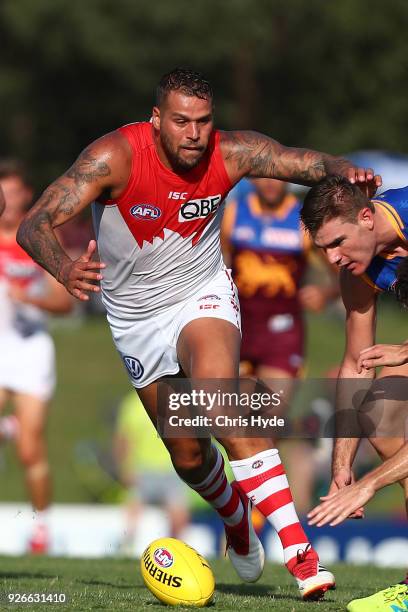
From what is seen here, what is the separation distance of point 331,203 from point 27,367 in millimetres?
5825

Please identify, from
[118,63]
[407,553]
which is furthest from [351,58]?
[407,553]

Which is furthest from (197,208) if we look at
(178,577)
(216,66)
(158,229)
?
(216,66)

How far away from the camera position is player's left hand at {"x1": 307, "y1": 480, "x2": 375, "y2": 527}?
5758 mm

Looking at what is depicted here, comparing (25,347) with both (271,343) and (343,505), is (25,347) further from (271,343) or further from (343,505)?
(343,505)

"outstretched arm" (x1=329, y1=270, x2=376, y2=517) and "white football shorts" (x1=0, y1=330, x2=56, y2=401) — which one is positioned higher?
"outstretched arm" (x1=329, y1=270, x2=376, y2=517)

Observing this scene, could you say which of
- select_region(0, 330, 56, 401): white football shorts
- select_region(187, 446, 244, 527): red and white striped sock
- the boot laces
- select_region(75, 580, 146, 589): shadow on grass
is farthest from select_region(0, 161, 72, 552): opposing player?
the boot laces

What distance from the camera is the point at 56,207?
22.5ft

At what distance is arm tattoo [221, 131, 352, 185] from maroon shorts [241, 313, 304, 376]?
4.69 metres

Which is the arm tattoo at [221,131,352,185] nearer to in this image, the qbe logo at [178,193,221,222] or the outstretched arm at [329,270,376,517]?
the qbe logo at [178,193,221,222]

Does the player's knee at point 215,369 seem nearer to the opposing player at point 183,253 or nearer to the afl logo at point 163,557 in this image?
the opposing player at point 183,253

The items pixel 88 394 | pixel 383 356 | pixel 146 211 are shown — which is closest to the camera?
pixel 383 356

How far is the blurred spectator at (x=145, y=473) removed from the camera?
1212 centimetres

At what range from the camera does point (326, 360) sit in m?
26.0

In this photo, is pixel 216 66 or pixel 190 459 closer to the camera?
pixel 190 459
